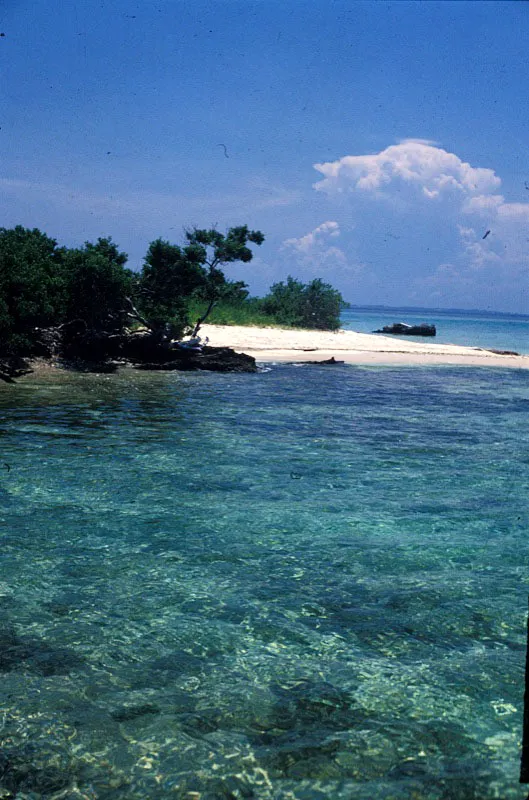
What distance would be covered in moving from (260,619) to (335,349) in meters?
42.2

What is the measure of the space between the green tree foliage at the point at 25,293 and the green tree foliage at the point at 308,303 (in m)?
36.0

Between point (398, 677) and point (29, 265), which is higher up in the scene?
point (29, 265)

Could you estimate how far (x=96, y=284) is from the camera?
3309cm

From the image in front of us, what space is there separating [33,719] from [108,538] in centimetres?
467

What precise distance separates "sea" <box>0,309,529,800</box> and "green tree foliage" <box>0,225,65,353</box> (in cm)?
1274

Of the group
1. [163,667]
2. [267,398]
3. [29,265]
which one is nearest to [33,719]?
[163,667]

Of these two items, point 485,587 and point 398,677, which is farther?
point 485,587

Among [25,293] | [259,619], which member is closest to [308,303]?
[25,293]

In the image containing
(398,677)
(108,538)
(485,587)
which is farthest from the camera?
(108,538)

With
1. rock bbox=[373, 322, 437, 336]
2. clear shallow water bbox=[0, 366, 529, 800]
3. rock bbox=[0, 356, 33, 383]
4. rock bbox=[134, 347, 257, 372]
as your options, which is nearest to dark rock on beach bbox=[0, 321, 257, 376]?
rock bbox=[134, 347, 257, 372]

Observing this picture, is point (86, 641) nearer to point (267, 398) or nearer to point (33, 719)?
point (33, 719)

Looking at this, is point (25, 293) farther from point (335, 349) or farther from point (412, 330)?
point (412, 330)

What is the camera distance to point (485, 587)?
901 centimetres

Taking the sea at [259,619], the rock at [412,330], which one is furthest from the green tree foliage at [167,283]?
the rock at [412,330]
